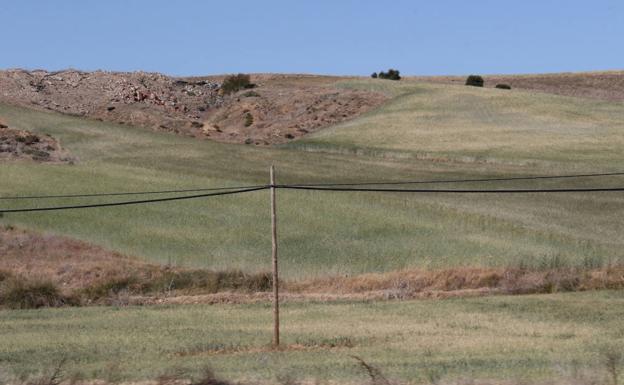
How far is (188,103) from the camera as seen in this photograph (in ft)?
296

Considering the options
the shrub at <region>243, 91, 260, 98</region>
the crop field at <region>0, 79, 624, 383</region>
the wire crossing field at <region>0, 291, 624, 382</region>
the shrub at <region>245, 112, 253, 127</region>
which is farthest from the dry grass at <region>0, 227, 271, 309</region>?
the shrub at <region>243, 91, 260, 98</region>

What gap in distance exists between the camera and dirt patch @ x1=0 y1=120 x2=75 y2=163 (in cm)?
5097

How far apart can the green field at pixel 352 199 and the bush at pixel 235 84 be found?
94.1 feet

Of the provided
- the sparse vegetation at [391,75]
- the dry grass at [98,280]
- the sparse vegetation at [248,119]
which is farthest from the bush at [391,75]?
the dry grass at [98,280]

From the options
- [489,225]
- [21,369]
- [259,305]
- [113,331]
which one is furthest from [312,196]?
[21,369]

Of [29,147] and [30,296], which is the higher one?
[29,147]

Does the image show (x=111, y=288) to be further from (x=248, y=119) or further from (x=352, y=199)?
(x=248, y=119)

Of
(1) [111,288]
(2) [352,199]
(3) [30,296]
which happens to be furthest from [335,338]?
(2) [352,199]

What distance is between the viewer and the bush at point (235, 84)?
9912 centimetres

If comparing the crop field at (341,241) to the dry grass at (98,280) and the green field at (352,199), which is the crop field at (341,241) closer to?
the green field at (352,199)

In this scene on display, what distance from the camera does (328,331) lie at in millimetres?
22578

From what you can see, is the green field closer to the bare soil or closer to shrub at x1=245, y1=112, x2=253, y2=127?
the bare soil

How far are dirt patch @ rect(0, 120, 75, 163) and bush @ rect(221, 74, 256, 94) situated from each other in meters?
41.6

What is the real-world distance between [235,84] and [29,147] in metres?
48.6
